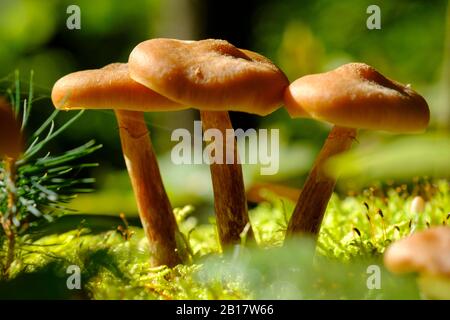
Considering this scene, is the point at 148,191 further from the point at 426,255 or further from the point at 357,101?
the point at 426,255

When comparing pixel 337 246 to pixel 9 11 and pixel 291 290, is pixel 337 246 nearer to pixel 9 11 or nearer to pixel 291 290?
pixel 291 290

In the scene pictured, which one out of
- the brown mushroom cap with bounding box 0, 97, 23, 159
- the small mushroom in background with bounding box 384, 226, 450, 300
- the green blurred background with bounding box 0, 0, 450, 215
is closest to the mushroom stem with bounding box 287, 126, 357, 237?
the small mushroom in background with bounding box 384, 226, 450, 300

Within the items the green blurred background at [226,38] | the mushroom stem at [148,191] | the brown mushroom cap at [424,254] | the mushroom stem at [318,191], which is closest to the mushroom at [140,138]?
the mushroom stem at [148,191]

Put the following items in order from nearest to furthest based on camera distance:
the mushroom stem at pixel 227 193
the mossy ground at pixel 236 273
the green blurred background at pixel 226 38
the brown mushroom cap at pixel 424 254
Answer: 1. the brown mushroom cap at pixel 424 254
2. the mossy ground at pixel 236 273
3. the mushroom stem at pixel 227 193
4. the green blurred background at pixel 226 38

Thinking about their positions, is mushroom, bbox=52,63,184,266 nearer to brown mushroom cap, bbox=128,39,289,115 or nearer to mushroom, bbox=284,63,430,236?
brown mushroom cap, bbox=128,39,289,115

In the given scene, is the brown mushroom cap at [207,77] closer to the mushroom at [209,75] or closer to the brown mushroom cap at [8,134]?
the mushroom at [209,75]
